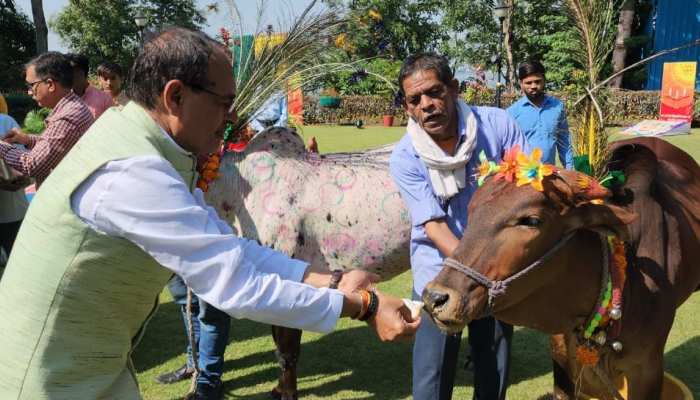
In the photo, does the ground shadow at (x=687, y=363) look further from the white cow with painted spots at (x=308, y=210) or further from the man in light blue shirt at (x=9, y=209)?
the man in light blue shirt at (x=9, y=209)

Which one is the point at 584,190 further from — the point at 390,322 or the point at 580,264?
the point at 390,322

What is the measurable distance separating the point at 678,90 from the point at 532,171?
22011mm

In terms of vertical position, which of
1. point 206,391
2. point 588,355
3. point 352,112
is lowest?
point 352,112

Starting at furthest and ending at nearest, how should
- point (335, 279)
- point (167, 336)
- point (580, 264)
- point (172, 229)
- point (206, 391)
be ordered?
point (167, 336) → point (206, 391) → point (580, 264) → point (335, 279) → point (172, 229)

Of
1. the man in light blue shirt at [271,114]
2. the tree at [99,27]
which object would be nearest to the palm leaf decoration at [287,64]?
the man in light blue shirt at [271,114]

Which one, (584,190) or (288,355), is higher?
(584,190)

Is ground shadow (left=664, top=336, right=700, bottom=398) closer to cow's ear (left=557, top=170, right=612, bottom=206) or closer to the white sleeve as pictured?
cow's ear (left=557, top=170, right=612, bottom=206)

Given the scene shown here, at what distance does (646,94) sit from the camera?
25656 millimetres

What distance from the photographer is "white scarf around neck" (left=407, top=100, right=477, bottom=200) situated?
9.62 feet

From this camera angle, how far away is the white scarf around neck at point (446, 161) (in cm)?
293

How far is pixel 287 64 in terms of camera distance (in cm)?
461

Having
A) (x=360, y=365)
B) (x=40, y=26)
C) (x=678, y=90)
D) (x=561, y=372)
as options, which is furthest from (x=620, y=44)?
(x=40, y=26)

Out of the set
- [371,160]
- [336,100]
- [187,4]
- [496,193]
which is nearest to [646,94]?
[336,100]

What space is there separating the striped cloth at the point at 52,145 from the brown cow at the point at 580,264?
3059 mm
